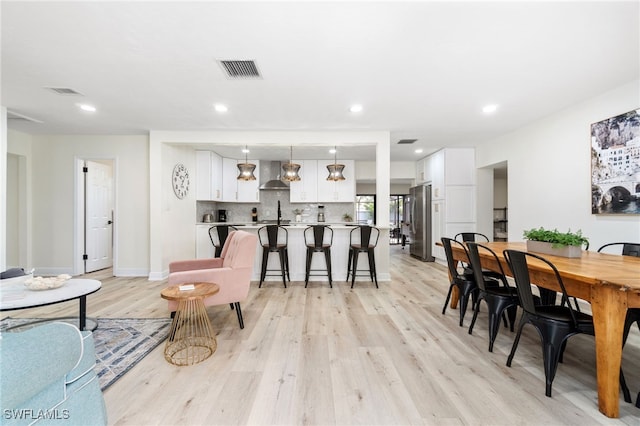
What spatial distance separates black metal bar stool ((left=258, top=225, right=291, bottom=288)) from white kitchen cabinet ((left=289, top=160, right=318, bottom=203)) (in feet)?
7.60

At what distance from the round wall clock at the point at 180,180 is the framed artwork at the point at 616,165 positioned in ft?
20.5

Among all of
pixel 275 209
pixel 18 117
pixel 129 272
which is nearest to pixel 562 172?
pixel 275 209

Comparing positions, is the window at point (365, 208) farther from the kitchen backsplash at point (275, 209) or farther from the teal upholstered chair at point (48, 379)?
the teal upholstered chair at point (48, 379)

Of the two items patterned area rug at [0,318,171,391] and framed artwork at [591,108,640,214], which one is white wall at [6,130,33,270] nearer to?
patterned area rug at [0,318,171,391]

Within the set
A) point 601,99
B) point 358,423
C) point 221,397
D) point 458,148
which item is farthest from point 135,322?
point 458,148

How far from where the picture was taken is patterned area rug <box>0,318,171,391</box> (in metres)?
2.11

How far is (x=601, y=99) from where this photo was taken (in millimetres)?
3285

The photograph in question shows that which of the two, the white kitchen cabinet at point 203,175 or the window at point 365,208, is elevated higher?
the white kitchen cabinet at point 203,175

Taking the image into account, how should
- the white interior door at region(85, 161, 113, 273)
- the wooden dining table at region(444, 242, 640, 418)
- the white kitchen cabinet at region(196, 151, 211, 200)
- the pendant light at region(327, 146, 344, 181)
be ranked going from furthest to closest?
the white kitchen cabinet at region(196, 151, 211, 200)
the white interior door at region(85, 161, 113, 273)
the pendant light at region(327, 146, 344, 181)
the wooden dining table at region(444, 242, 640, 418)

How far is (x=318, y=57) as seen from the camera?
2523mm

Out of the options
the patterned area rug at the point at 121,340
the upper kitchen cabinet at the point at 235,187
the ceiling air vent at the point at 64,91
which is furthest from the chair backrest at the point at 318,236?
the ceiling air vent at the point at 64,91

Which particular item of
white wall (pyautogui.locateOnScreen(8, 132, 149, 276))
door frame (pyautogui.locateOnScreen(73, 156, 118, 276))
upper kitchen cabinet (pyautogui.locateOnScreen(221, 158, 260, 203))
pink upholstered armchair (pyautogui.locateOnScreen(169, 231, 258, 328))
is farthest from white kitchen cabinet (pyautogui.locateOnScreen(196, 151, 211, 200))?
pink upholstered armchair (pyautogui.locateOnScreen(169, 231, 258, 328))

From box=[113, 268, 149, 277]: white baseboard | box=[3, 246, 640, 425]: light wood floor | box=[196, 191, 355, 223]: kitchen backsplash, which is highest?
box=[196, 191, 355, 223]: kitchen backsplash

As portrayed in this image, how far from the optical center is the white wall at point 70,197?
16.9 ft
